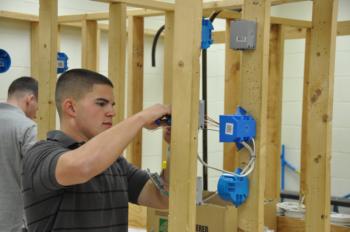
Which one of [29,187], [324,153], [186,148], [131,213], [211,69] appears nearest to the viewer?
[186,148]

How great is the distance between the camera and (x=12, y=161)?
339 centimetres

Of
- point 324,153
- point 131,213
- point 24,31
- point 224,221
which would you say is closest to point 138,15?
point 24,31

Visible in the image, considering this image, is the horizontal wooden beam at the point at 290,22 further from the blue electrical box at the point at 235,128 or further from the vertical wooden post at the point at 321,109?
the blue electrical box at the point at 235,128

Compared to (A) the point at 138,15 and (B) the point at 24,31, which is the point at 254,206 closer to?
(A) the point at 138,15

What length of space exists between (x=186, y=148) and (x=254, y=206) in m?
0.42

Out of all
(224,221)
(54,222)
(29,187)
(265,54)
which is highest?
(265,54)

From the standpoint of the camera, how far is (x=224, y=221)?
112 inches

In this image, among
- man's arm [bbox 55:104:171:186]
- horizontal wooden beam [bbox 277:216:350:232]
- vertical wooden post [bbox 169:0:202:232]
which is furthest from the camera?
horizontal wooden beam [bbox 277:216:350:232]

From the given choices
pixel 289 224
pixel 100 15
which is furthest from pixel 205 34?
pixel 100 15

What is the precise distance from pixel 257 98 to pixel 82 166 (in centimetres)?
61

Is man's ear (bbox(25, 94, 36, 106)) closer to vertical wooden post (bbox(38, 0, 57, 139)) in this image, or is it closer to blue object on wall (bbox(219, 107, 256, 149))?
vertical wooden post (bbox(38, 0, 57, 139))

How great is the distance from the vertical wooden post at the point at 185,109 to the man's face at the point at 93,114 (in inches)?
17.9

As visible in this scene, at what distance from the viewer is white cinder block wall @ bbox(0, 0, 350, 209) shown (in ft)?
15.9

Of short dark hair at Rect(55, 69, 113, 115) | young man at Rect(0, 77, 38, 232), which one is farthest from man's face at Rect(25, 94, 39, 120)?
short dark hair at Rect(55, 69, 113, 115)
